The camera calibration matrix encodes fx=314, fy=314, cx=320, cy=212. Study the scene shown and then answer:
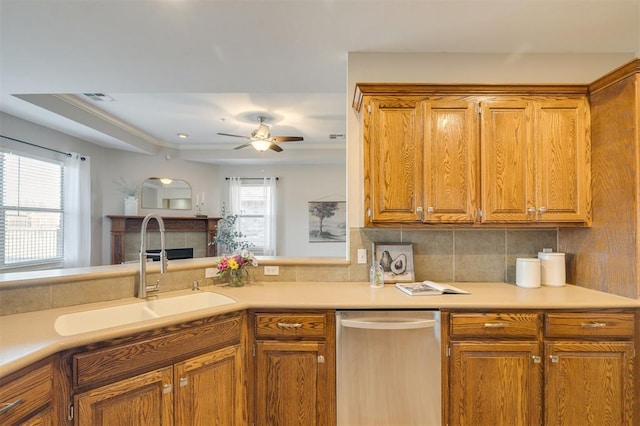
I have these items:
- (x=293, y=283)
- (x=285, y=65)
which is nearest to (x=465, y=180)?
(x=293, y=283)

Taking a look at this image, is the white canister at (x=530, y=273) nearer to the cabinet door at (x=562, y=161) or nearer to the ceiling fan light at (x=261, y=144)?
the cabinet door at (x=562, y=161)

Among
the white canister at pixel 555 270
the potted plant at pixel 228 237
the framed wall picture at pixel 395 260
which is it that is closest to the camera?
the white canister at pixel 555 270

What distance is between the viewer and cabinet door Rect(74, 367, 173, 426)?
132cm

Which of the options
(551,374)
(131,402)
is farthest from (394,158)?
(131,402)

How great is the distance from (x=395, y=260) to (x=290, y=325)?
0.97 meters

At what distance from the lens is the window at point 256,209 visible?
6547mm

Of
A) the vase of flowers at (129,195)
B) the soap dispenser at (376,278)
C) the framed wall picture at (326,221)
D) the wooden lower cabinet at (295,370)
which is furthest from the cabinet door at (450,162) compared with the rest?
the vase of flowers at (129,195)

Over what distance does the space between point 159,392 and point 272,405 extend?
0.63 m

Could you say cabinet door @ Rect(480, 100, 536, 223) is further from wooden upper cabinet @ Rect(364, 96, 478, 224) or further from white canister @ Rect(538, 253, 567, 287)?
white canister @ Rect(538, 253, 567, 287)

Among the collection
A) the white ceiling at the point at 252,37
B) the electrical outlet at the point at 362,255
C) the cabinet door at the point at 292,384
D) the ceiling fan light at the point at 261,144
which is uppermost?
the white ceiling at the point at 252,37

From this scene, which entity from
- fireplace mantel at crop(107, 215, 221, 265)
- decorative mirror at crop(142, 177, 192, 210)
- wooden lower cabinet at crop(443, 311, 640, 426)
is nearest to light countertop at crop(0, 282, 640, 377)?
wooden lower cabinet at crop(443, 311, 640, 426)

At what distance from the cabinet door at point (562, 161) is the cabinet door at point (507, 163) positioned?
0.06m

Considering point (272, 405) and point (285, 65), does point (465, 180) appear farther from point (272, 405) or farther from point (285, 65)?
point (272, 405)

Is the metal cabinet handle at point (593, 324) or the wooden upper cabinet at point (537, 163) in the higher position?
the wooden upper cabinet at point (537, 163)
